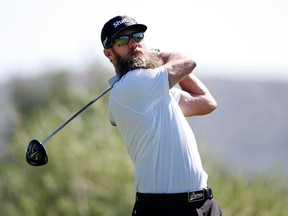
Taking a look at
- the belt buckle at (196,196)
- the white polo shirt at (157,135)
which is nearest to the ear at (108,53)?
the white polo shirt at (157,135)

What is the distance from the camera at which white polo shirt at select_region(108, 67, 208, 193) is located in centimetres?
705

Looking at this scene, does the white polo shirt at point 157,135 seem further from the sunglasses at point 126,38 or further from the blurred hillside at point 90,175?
the blurred hillside at point 90,175

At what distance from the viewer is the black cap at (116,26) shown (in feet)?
24.2

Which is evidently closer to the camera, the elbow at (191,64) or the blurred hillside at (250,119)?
the elbow at (191,64)

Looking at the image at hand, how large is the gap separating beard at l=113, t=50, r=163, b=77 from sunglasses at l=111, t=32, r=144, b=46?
12 centimetres

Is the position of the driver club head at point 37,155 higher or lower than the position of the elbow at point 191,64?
lower

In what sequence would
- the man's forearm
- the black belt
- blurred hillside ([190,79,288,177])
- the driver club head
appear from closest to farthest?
1. the black belt
2. the man's forearm
3. the driver club head
4. blurred hillside ([190,79,288,177])

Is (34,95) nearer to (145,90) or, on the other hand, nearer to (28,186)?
(28,186)

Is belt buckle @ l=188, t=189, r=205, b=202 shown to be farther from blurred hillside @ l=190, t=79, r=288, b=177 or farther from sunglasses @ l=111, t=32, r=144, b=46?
blurred hillside @ l=190, t=79, r=288, b=177

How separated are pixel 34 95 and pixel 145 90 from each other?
48.4 meters

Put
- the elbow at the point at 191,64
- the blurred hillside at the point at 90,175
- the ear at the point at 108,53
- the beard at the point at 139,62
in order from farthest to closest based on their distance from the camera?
the blurred hillside at the point at 90,175 < the ear at the point at 108,53 < the beard at the point at 139,62 < the elbow at the point at 191,64

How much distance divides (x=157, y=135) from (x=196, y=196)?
0.53 m

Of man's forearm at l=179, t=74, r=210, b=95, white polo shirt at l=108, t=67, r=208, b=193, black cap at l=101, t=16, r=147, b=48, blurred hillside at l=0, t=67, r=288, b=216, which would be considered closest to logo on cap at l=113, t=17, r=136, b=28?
black cap at l=101, t=16, r=147, b=48

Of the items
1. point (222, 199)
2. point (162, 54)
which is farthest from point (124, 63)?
point (222, 199)
